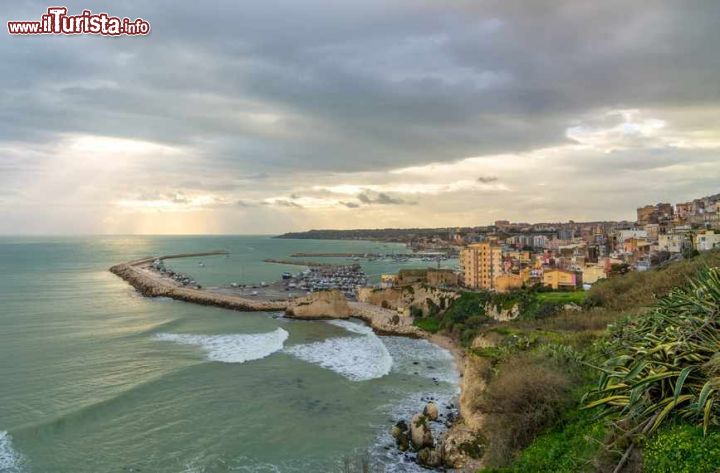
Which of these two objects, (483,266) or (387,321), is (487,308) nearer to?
(387,321)

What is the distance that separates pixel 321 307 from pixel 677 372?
132 ft

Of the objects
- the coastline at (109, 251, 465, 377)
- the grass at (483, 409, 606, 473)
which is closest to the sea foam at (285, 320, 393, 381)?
the coastline at (109, 251, 465, 377)

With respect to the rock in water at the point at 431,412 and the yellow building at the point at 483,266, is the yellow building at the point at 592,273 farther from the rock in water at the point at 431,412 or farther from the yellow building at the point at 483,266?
the rock in water at the point at 431,412

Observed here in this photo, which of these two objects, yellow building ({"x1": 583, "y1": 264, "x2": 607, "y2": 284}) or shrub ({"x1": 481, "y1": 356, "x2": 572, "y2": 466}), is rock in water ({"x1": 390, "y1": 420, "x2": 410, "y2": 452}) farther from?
yellow building ({"x1": 583, "y1": 264, "x2": 607, "y2": 284})

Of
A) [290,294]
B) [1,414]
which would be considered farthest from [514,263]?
[1,414]

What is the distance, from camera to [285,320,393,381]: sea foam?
25641mm

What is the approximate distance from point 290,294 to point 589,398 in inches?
2024

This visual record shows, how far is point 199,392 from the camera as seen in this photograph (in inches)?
845

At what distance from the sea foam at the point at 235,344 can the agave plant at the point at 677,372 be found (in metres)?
23.3

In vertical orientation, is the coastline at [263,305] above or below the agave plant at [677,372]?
below

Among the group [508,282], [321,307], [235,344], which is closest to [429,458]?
[235,344]

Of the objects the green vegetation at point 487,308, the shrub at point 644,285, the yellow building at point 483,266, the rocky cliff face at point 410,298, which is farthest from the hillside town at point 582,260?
the shrub at point 644,285

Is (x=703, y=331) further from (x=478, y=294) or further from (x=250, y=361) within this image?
(x=478, y=294)

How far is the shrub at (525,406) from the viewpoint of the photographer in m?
10.2
